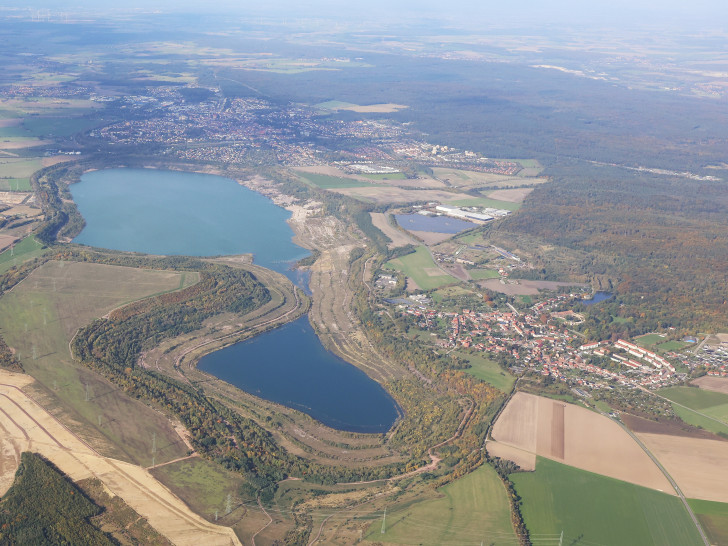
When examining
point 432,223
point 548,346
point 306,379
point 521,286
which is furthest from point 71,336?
point 432,223

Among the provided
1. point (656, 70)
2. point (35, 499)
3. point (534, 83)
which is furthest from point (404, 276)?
point (656, 70)

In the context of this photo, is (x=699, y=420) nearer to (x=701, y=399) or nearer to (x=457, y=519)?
(x=701, y=399)

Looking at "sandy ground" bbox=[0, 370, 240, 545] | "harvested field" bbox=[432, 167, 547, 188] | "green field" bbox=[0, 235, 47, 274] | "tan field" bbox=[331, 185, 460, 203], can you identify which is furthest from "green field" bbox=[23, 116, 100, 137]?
"sandy ground" bbox=[0, 370, 240, 545]

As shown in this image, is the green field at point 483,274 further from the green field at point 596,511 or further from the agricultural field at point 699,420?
the green field at point 596,511

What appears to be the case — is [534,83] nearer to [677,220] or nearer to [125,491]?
[677,220]

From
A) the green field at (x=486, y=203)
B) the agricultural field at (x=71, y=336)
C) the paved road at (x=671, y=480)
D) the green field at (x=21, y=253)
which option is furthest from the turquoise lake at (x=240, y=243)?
the green field at (x=486, y=203)

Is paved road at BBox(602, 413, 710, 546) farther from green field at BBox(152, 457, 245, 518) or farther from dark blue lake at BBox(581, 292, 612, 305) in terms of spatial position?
green field at BBox(152, 457, 245, 518)
